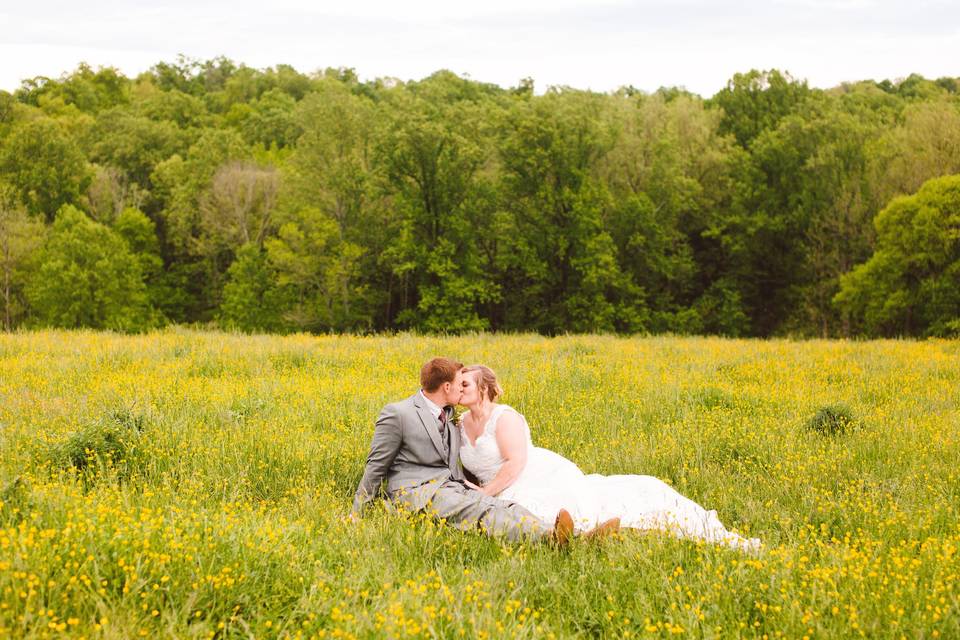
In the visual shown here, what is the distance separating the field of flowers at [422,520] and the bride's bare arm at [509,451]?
1029mm

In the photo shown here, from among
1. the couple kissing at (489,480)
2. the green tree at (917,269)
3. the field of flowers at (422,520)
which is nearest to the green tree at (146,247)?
the field of flowers at (422,520)

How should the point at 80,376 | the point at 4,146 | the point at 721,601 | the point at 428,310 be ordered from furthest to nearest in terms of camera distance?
the point at 4,146, the point at 428,310, the point at 80,376, the point at 721,601

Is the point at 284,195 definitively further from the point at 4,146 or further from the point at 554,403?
the point at 554,403

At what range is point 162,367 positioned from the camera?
1183 cm

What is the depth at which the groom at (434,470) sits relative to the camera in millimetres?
5547

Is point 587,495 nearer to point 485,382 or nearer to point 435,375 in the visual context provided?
point 485,382

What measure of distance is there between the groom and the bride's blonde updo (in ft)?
0.60

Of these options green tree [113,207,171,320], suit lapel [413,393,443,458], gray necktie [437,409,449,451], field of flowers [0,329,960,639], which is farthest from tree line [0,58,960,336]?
suit lapel [413,393,443,458]

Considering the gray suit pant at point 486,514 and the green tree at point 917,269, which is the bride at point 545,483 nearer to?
the gray suit pant at point 486,514

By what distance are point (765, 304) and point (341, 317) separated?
83.8 feet

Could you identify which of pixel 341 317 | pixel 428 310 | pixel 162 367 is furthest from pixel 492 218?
pixel 162 367

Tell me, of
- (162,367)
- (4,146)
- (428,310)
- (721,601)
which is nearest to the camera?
(721,601)

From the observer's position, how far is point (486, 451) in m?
6.87

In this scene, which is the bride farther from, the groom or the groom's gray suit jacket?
the groom's gray suit jacket
